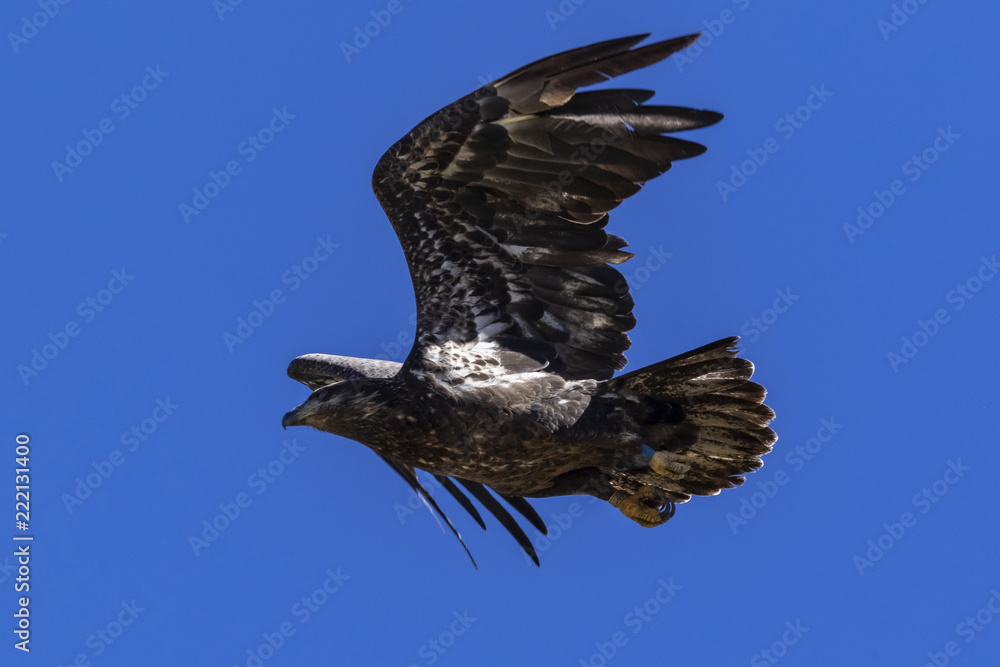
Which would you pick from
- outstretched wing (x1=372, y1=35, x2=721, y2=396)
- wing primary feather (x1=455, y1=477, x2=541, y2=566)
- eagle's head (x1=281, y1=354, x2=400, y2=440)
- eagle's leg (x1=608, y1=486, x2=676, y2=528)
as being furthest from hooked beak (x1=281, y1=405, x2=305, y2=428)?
eagle's leg (x1=608, y1=486, x2=676, y2=528)

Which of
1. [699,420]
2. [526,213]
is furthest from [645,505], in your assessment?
[526,213]

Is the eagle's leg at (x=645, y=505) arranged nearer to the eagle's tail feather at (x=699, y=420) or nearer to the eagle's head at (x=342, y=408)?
the eagle's tail feather at (x=699, y=420)

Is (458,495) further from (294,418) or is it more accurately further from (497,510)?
(294,418)

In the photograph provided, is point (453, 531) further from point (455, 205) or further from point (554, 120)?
point (554, 120)

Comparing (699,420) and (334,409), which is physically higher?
(699,420)

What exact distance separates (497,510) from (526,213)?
8.25ft

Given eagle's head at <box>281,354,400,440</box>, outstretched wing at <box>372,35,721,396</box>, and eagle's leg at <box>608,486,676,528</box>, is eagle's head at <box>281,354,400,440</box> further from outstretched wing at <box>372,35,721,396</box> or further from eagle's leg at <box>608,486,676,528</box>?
eagle's leg at <box>608,486,676,528</box>

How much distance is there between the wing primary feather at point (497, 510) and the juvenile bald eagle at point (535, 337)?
0.81m

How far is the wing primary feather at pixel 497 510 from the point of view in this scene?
36.2ft

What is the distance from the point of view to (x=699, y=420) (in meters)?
9.84

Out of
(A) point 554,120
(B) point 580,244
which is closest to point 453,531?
(B) point 580,244

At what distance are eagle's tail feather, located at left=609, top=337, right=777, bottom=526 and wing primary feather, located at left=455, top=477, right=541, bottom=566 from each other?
45.9 inches

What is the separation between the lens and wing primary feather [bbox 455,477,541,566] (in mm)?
11031

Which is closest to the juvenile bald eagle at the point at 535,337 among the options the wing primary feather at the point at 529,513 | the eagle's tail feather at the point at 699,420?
the eagle's tail feather at the point at 699,420
